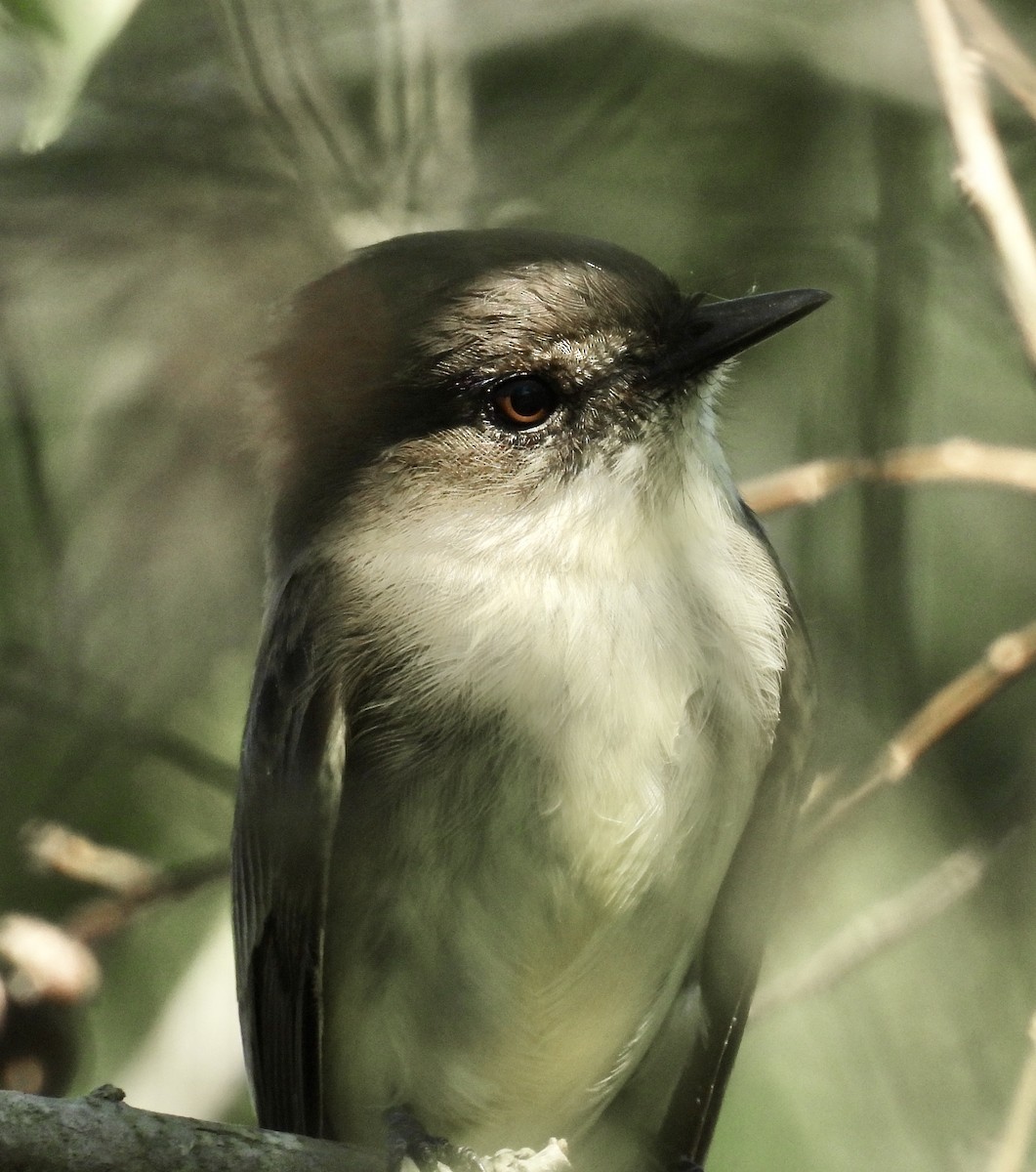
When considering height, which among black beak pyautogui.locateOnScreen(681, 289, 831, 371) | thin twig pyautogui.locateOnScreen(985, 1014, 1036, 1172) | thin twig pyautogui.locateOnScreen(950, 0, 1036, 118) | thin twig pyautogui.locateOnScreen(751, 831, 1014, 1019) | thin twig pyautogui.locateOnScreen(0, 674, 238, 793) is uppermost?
thin twig pyautogui.locateOnScreen(950, 0, 1036, 118)

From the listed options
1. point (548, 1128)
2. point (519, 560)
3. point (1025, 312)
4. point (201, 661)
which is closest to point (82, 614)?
point (201, 661)

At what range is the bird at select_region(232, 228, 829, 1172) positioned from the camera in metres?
3.59

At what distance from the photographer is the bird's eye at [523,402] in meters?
3.79

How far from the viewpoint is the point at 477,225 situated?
4914 mm

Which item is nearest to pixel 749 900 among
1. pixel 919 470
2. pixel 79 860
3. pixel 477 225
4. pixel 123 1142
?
pixel 919 470

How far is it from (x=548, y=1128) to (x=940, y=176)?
3.02 meters

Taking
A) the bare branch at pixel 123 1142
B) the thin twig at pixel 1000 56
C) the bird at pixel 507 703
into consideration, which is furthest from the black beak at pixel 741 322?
the bare branch at pixel 123 1142

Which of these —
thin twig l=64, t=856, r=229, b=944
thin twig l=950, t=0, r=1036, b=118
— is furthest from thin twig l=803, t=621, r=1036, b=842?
thin twig l=64, t=856, r=229, b=944

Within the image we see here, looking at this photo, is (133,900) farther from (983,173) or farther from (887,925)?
(983,173)

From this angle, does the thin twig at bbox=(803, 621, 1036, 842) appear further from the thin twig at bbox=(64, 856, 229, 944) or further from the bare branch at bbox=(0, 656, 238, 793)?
the thin twig at bbox=(64, 856, 229, 944)

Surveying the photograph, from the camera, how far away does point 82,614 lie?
4484 mm

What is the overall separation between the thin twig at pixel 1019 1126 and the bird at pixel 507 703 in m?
0.73

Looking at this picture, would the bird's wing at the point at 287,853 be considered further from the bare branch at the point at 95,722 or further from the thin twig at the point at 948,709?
the thin twig at the point at 948,709

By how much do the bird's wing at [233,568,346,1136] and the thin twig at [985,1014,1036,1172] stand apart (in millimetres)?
1381
